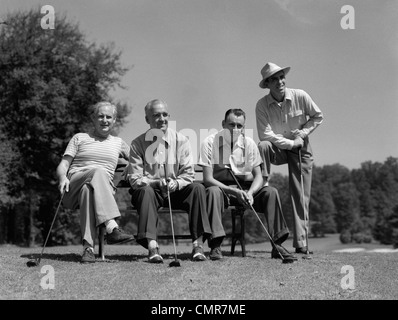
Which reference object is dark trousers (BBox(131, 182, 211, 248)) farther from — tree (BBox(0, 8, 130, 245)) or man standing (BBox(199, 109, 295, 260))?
tree (BBox(0, 8, 130, 245))

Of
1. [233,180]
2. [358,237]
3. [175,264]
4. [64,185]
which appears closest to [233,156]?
[233,180]

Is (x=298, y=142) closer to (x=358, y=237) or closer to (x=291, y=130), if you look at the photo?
(x=291, y=130)

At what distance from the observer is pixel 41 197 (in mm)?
23578

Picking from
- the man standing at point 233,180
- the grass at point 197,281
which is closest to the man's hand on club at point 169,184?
the man standing at point 233,180

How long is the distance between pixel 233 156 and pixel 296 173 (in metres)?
1.06

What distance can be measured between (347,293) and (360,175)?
117802mm

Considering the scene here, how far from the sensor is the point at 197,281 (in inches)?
191

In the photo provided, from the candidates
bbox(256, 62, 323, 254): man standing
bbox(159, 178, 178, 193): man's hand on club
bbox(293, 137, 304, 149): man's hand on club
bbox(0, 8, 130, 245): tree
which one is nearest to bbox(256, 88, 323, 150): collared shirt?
bbox(256, 62, 323, 254): man standing

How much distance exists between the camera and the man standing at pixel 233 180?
19.5 feet

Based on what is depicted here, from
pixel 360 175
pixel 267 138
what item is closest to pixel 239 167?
pixel 267 138

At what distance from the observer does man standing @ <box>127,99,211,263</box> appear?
19.1 ft

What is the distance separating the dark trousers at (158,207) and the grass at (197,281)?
0.35 metres

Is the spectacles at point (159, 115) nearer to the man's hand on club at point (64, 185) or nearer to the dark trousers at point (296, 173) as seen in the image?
the man's hand on club at point (64, 185)

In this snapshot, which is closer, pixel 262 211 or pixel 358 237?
pixel 262 211
